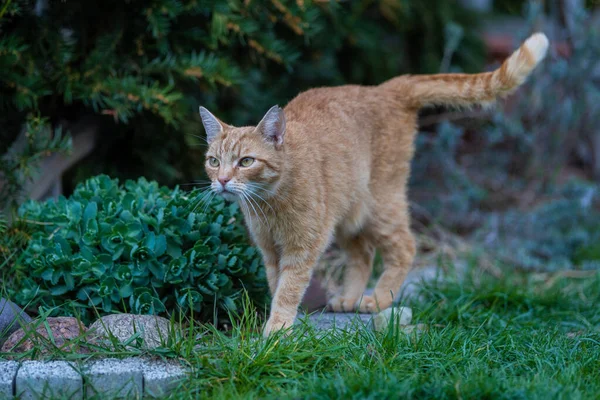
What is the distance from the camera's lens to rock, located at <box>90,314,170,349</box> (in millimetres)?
3150

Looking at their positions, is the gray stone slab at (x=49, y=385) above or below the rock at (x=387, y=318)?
above

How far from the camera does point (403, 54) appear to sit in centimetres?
659

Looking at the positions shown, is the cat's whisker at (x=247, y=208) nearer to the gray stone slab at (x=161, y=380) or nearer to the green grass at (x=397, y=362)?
the green grass at (x=397, y=362)

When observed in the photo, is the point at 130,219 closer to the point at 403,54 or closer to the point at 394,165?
the point at 394,165

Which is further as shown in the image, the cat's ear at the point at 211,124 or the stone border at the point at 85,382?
the cat's ear at the point at 211,124

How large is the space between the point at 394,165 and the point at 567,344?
1.41m

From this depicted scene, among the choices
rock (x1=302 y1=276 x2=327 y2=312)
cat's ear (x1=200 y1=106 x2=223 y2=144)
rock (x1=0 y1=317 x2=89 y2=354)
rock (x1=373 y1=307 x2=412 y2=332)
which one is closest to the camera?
rock (x1=0 y1=317 x2=89 y2=354)

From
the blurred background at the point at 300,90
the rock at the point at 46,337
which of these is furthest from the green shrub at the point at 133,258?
the blurred background at the point at 300,90

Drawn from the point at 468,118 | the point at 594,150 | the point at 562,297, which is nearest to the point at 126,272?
the point at 562,297

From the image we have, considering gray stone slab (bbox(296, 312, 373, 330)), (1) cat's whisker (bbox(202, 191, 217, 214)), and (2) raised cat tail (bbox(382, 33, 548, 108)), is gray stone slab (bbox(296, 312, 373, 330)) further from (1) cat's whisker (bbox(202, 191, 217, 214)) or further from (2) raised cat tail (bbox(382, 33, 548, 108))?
(2) raised cat tail (bbox(382, 33, 548, 108))

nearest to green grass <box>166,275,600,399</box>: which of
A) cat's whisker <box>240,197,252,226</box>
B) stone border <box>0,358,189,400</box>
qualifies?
stone border <box>0,358,189,400</box>

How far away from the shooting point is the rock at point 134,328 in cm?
315

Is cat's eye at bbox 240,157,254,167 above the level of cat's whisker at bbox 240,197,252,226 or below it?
above

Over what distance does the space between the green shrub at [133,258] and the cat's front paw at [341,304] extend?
0.62 metres
